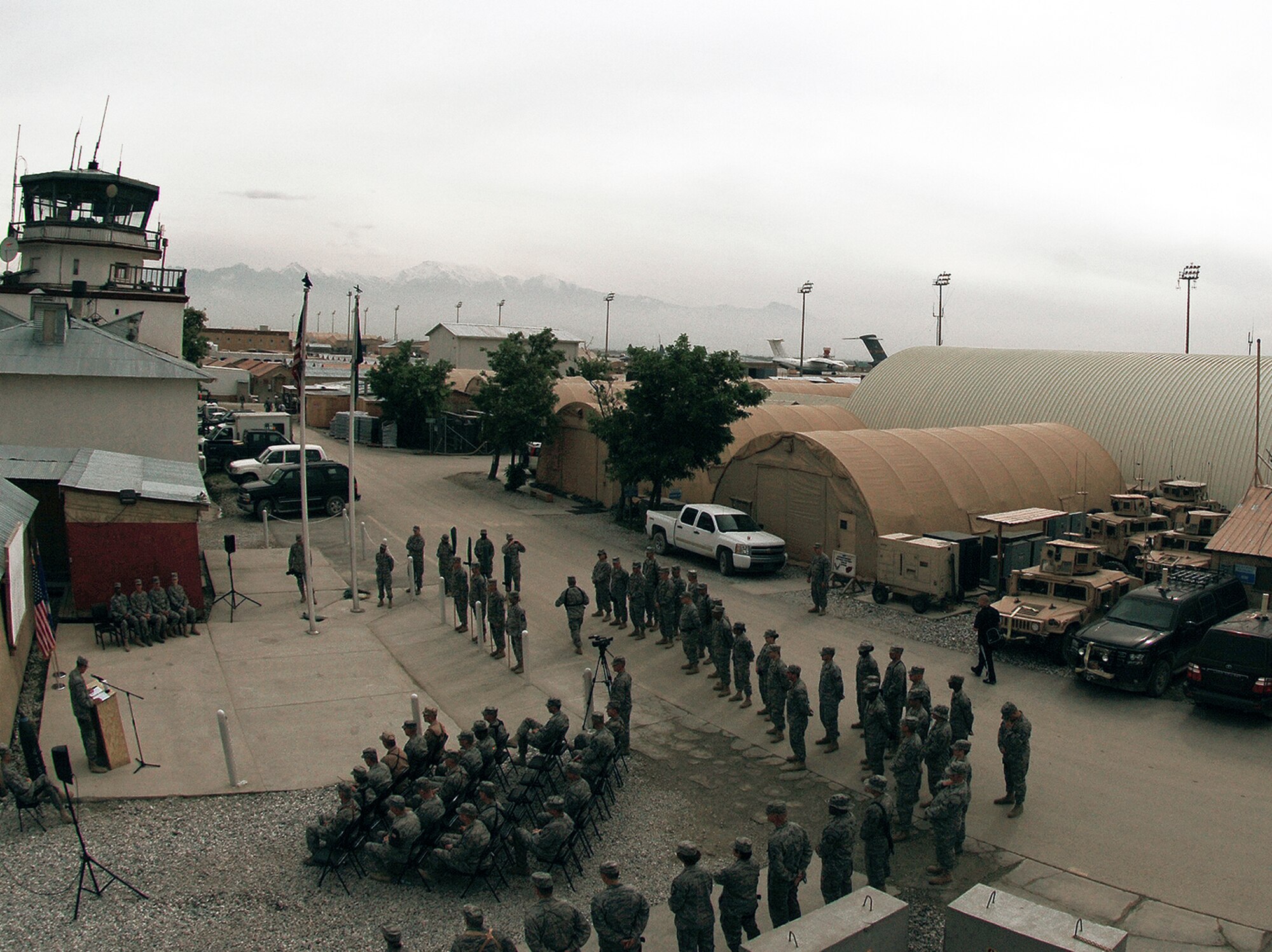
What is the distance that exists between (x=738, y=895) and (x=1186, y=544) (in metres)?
18.2

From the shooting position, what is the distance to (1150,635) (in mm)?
15586

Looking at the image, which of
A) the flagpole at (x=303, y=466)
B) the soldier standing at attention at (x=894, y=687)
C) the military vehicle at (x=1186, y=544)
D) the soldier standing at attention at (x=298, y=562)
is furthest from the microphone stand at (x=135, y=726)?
the military vehicle at (x=1186, y=544)

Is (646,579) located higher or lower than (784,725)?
higher

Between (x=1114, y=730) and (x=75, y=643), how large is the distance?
1739 centimetres

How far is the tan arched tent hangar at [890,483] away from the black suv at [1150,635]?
6.28 metres

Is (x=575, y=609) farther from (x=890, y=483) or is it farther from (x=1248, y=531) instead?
(x=1248, y=531)

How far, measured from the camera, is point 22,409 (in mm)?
23812

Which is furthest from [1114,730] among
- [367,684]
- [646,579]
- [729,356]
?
[729,356]

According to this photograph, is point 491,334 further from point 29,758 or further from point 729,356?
point 29,758

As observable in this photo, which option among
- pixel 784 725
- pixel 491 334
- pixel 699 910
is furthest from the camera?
pixel 491 334

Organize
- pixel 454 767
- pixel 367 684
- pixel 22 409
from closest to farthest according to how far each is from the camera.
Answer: pixel 454 767
pixel 367 684
pixel 22 409

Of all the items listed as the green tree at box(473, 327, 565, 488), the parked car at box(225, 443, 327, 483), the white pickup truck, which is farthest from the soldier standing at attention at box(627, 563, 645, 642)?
the parked car at box(225, 443, 327, 483)

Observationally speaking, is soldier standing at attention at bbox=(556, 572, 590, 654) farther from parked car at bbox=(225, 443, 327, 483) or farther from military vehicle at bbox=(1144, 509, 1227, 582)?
parked car at bbox=(225, 443, 327, 483)

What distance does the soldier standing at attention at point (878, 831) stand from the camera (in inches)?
372
